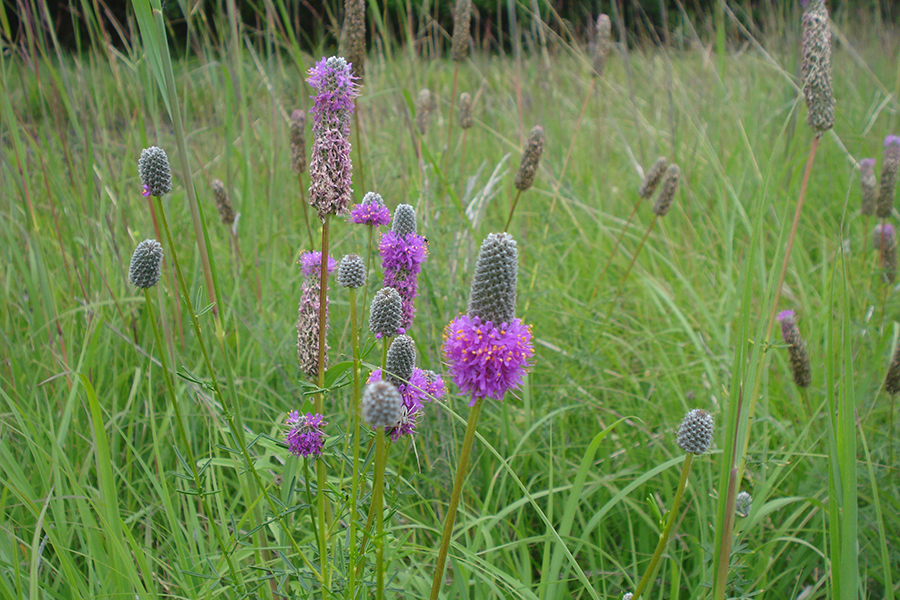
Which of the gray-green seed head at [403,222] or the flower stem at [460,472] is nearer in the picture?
the flower stem at [460,472]

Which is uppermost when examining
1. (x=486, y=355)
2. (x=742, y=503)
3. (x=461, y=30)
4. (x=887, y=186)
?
(x=461, y=30)

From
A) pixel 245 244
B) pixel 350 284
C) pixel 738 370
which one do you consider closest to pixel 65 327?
pixel 245 244

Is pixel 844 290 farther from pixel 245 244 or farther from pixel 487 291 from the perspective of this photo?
pixel 245 244

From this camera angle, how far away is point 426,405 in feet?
8.46

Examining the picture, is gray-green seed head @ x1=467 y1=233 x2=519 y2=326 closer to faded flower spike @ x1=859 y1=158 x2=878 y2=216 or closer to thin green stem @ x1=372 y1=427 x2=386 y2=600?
thin green stem @ x1=372 y1=427 x2=386 y2=600

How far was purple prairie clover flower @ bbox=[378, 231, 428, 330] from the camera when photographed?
1.55m

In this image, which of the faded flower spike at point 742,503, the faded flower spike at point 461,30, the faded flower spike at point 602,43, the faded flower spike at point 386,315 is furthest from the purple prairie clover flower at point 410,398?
the faded flower spike at point 602,43

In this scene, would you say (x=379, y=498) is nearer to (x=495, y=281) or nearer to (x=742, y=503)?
(x=495, y=281)

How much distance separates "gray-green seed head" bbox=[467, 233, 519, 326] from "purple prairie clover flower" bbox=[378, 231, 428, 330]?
0.52m

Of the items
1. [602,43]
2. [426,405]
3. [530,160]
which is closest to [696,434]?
[426,405]

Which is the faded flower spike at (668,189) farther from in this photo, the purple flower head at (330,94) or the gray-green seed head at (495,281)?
the gray-green seed head at (495,281)

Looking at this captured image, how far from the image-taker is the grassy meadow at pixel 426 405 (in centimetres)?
145

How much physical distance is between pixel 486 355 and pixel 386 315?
1.06 feet

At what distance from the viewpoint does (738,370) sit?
1296mm
